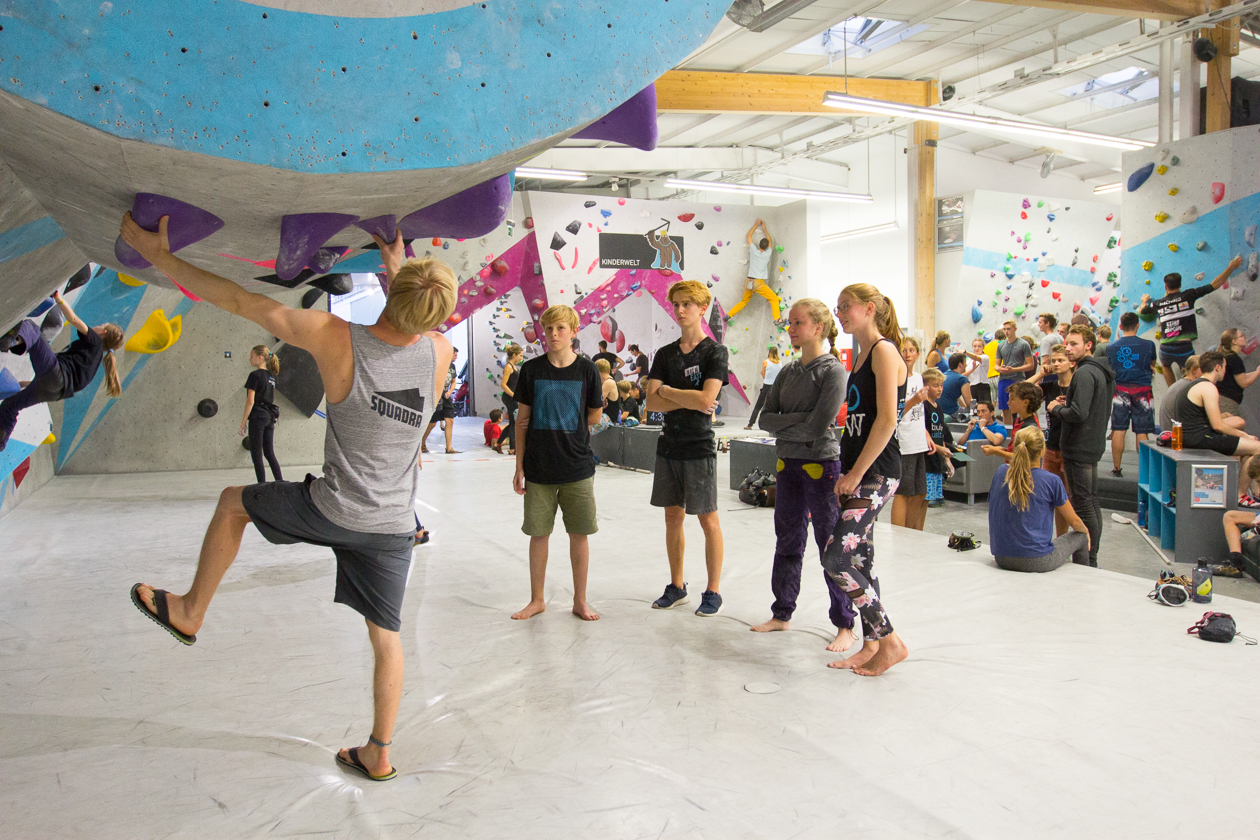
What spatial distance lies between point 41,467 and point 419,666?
7.06m

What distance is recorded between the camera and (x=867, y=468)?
9.62 ft

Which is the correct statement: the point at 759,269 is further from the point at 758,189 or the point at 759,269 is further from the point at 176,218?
the point at 176,218

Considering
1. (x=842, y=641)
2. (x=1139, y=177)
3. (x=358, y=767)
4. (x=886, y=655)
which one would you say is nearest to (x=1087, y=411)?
(x=842, y=641)

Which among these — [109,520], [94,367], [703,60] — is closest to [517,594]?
[94,367]

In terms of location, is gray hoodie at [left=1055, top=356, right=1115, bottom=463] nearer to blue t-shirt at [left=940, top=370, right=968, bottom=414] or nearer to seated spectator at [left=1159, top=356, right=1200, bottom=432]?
seated spectator at [left=1159, top=356, right=1200, bottom=432]

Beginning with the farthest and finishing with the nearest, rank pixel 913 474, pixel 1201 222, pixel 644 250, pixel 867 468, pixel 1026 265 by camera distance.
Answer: pixel 1026 265 < pixel 644 250 < pixel 1201 222 < pixel 913 474 < pixel 867 468

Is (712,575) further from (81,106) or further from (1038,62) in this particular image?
(1038,62)

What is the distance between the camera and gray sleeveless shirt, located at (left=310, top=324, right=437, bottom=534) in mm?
2215

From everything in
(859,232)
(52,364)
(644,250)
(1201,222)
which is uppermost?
(859,232)

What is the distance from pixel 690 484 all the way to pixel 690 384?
44 cm

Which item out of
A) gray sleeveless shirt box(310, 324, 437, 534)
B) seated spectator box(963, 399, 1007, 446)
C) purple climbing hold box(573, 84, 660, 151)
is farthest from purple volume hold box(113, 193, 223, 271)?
seated spectator box(963, 399, 1007, 446)

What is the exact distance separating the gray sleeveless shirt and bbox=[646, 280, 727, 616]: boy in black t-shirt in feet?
4.89

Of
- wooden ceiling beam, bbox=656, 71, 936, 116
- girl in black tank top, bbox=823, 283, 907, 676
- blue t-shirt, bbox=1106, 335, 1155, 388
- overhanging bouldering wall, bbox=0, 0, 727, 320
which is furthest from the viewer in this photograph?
wooden ceiling beam, bbox=656, 71, 936, 116

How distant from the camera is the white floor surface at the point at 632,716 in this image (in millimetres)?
2098
